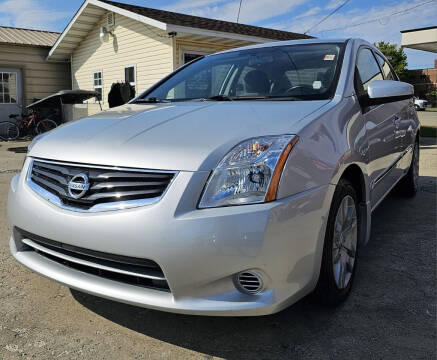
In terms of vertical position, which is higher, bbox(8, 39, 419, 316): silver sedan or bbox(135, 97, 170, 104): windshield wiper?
bbox(135, 97, 170, 104): windshield wiper

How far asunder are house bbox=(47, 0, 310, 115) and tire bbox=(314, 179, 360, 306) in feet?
28.1

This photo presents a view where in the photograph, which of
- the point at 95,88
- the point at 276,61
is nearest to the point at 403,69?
the point at 95,88

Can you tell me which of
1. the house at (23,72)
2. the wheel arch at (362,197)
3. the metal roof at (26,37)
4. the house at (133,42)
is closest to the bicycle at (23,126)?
the house at (23,72)

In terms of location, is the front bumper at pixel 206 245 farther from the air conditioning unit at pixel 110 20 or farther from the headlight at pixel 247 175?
the air conditioning unit at pixel 110 20

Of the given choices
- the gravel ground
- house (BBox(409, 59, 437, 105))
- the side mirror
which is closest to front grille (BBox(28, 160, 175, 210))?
the gravel ground

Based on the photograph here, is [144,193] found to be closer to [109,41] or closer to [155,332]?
[155,332]

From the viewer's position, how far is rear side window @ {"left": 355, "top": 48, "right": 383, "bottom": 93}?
310 centimetres

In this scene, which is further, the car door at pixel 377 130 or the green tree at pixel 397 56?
the green tree at pixel 397 56

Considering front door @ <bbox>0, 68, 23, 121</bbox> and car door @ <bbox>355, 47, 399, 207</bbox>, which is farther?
front door @ <bbox>0, 68, 23, 121</bbox>

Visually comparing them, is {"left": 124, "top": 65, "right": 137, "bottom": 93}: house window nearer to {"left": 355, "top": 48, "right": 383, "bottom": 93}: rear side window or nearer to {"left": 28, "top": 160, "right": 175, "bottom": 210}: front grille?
{"left": 355, "top": 48, "right": 383, "bottom": 93}: rear side window

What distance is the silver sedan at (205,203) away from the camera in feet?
6.05

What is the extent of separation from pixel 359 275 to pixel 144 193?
1.74 meters

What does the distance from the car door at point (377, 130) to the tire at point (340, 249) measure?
41cm

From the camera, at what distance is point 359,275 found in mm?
2967
